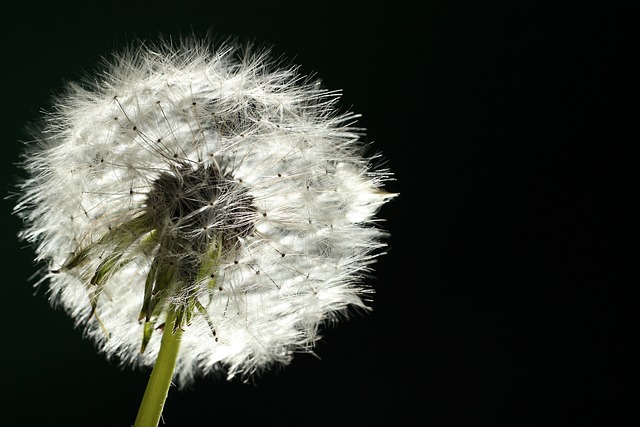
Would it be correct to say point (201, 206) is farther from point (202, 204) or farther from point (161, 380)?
point (161, 380)

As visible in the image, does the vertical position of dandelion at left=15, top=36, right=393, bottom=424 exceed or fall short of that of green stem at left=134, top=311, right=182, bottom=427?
it exceeds it

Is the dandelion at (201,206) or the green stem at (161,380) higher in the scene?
the dandelion at (201,206)

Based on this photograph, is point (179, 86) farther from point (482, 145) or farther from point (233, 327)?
point (482, 145)

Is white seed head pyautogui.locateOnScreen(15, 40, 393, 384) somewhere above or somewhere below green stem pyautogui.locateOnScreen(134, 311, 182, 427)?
above

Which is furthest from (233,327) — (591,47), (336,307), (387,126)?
(591,47)
